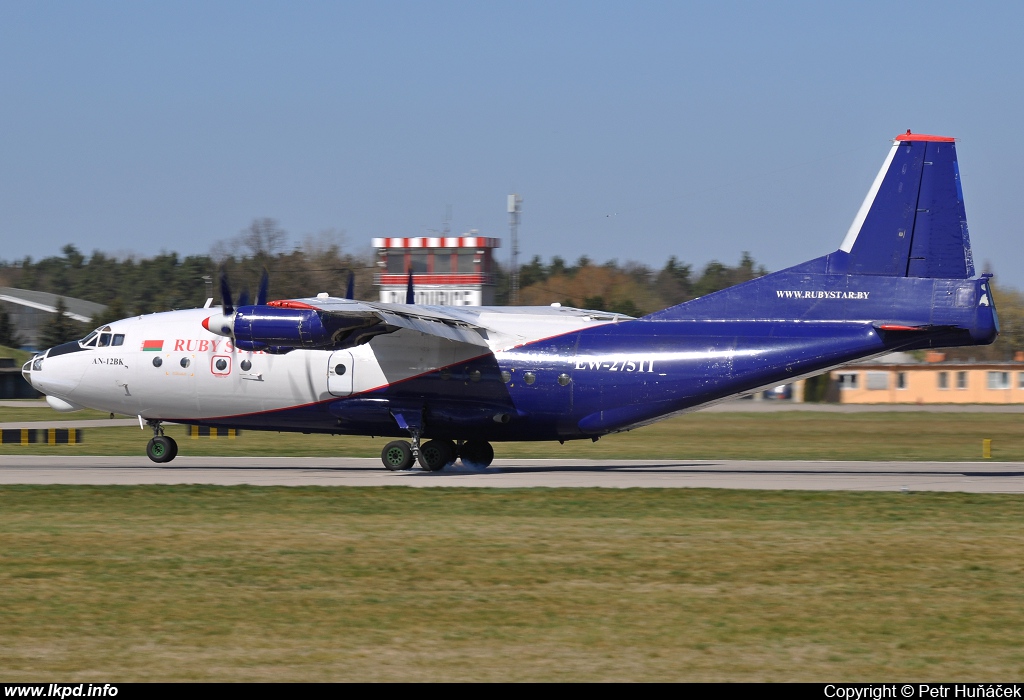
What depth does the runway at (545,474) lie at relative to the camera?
22328 mm

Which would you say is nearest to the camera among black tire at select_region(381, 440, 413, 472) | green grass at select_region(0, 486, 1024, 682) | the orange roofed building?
green grass at select_region(0, 486, 1024, 682)

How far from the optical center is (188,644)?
9.85m

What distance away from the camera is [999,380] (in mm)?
74750

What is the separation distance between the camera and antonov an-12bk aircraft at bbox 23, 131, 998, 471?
74.1ft

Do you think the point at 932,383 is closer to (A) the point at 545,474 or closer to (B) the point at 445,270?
(B) the point at 445,270

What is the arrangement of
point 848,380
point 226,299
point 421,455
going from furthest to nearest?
1. point 848,380
2. point 421,455
3. point 226,299

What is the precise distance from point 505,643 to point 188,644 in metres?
2.81

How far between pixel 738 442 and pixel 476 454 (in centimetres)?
1514

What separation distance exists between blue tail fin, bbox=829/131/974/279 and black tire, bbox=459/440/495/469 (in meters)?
Answer: 9.29

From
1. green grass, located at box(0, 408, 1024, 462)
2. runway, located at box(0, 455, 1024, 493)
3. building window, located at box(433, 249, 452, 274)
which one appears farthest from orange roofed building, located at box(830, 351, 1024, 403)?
runway, located at box(0, 455, 1024, 493)

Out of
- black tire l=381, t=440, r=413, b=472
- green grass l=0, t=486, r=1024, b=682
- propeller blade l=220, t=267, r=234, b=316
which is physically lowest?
green grass l=0, t=486, r=1024, b=682

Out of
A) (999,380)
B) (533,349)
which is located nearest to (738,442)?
(533,349)

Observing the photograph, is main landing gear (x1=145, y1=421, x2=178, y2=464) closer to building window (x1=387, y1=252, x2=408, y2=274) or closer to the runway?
the runway

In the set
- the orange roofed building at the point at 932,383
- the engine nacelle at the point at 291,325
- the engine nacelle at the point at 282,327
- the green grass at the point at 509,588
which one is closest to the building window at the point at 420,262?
the orange roofed building at the point at 932,383
